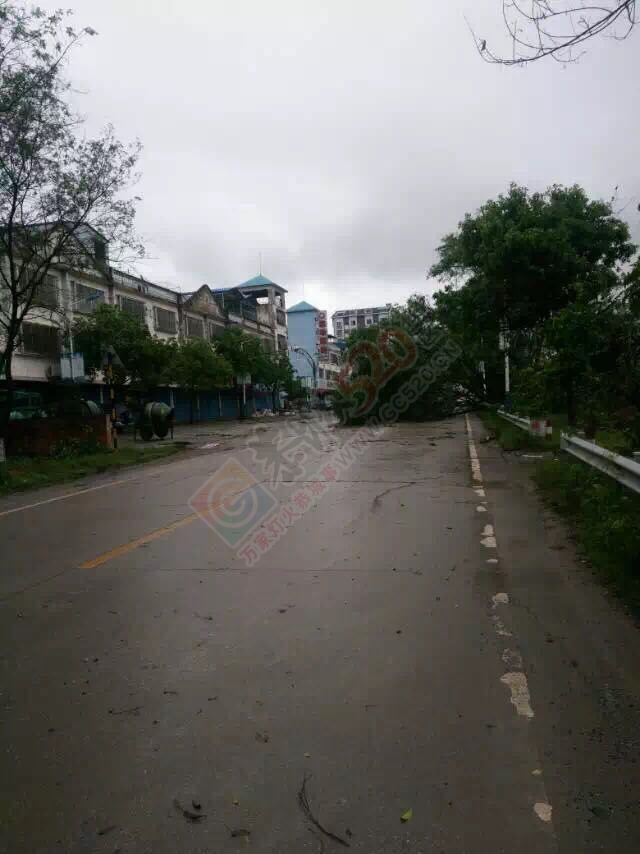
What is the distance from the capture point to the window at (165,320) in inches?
1726

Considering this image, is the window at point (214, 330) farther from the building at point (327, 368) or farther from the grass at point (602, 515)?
the grass at point (602, 515)

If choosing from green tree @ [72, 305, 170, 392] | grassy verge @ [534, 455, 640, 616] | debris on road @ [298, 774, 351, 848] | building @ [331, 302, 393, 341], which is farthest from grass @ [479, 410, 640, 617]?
building @ [331, 302, 393, 341]

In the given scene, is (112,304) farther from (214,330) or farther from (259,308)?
(259,308)

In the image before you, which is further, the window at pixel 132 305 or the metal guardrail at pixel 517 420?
the window at pixel 132 305

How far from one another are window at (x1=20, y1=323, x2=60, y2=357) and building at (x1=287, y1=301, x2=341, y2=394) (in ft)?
168

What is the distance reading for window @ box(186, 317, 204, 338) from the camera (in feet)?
158

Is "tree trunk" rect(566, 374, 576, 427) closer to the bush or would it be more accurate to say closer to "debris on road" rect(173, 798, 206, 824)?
the bush

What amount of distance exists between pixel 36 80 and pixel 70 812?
47.7ft

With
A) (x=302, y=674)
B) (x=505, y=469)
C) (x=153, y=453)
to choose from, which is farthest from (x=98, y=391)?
(x=302, y=674)

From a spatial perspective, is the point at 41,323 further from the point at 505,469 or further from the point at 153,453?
the point at 505,469

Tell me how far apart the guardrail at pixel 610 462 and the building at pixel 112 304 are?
1144cm

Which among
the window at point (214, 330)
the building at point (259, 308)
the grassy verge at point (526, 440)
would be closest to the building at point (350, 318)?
the building at point (259, 308)

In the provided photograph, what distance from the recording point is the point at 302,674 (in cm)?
378

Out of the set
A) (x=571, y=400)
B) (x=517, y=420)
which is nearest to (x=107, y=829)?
(x=571, y=400)
